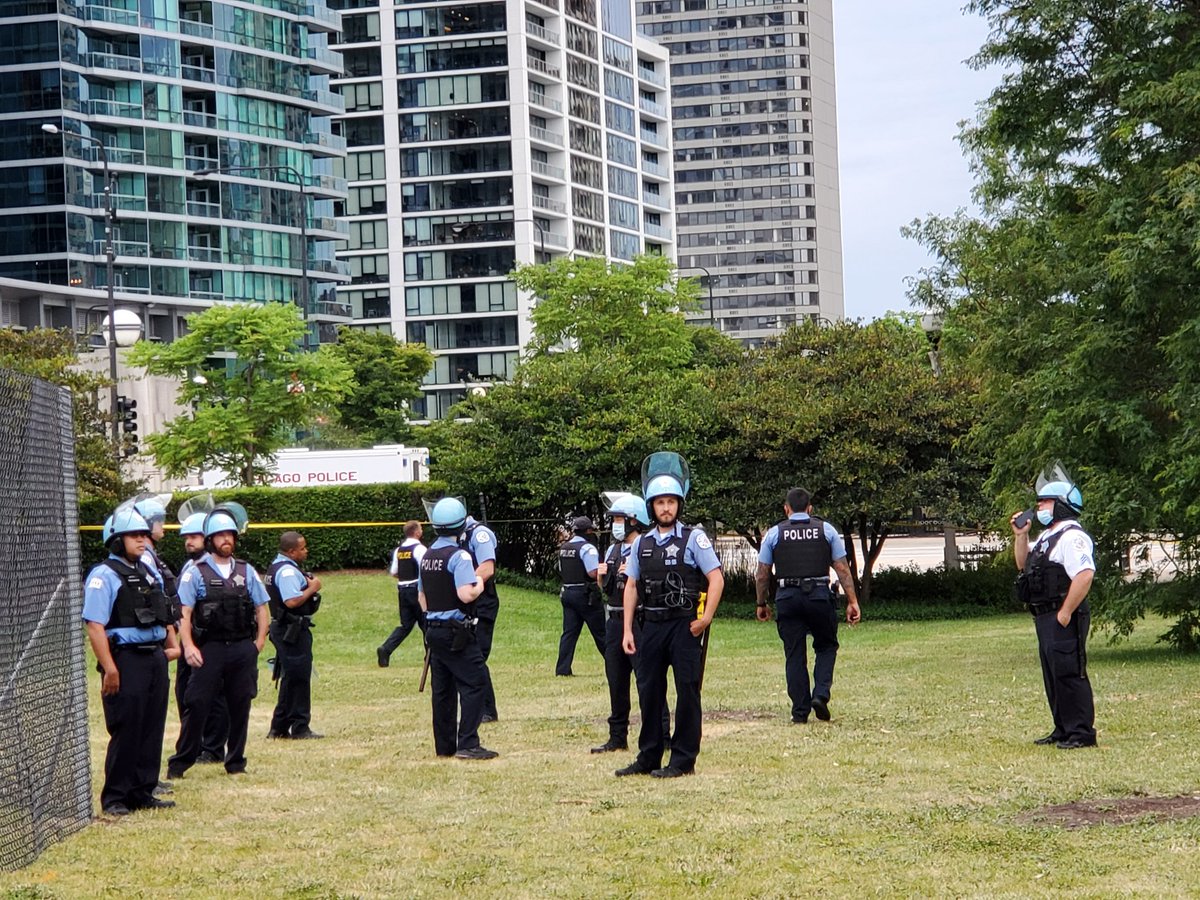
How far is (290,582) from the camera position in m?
15.6

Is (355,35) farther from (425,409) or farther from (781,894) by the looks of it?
(781,894)

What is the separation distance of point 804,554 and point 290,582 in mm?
4578

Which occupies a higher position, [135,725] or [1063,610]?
[1063,610]

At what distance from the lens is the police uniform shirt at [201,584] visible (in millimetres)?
13180

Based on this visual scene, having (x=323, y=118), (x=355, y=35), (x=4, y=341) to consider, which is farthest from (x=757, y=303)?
(x=4, y=341)

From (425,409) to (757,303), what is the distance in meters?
54.4

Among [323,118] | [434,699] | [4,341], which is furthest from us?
[323,118]

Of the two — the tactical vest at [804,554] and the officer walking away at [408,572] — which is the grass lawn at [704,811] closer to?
the tactical vest at [804,554]

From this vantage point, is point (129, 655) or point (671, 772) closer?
point (129, 655)

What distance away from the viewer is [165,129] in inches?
3664

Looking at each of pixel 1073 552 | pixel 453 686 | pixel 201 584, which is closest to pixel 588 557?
pixel 453 686

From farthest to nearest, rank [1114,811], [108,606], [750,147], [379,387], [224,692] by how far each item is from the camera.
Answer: [750,147] → [379,387] → [224,692] → [108,606] → [1114,811]

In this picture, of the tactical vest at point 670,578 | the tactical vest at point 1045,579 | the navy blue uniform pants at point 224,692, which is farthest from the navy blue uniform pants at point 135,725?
the tactical vest at point 1045,579

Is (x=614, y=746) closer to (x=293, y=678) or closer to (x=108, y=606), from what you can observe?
(x=293, y=678)
